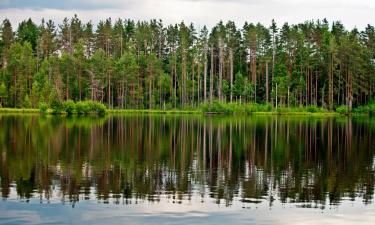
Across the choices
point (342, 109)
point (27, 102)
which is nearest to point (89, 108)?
point (27, 102)

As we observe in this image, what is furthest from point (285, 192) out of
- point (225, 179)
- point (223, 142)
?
point (223, 142)

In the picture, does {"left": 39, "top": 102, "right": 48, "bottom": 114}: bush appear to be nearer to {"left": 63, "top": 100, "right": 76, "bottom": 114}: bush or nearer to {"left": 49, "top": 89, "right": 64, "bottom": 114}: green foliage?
{"left": 49, "top": 89, "right": 64, "bottom": 114}: green foliage

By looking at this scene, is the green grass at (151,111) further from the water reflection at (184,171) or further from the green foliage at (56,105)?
the water reflection at (184,171)

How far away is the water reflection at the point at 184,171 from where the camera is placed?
2267 centimetres

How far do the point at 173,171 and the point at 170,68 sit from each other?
10344 cm

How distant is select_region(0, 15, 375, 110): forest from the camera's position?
11875 centimetres

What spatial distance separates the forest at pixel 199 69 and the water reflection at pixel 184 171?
230ft

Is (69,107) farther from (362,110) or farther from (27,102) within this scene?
(362,110)

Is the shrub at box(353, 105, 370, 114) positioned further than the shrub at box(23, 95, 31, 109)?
Yes

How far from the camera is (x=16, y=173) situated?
26969mm

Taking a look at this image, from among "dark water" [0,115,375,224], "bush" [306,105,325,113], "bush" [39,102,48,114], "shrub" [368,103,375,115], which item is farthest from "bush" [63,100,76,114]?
→ "dark water" [0,115,375,224]

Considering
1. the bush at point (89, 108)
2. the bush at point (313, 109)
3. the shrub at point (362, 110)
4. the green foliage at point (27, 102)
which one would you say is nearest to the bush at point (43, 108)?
the bush at point (89, 108)

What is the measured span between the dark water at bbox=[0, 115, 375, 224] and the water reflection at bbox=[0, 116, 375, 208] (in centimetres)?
5

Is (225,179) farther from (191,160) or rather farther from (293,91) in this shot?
(293,91)
